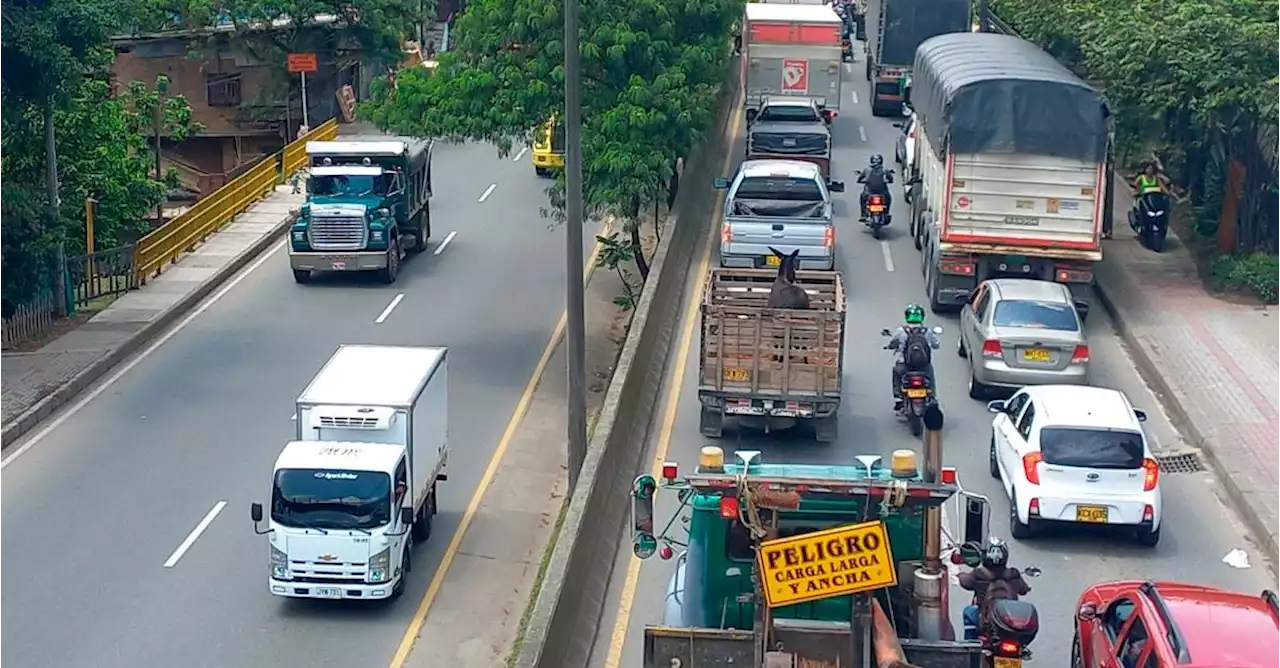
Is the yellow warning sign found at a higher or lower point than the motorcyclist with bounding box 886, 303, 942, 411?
higher

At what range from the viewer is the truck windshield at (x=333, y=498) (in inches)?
738

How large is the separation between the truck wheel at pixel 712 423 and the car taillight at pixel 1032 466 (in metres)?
4.47

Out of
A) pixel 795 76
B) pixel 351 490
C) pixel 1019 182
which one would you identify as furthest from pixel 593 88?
pixel 795 76

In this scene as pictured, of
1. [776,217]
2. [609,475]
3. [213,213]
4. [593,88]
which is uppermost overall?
[593,88]

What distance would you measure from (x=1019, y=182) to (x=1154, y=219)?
720 centimetres

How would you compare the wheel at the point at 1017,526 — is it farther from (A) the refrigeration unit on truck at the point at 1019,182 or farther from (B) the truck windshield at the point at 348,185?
(B) the truck windshield at the point at 348,185

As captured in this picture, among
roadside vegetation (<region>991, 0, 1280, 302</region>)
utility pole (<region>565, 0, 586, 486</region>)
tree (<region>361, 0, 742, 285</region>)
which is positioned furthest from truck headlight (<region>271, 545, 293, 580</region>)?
roadside vegetation (<region>991, 0, 1280, 302</region>)

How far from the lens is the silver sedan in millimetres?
22844

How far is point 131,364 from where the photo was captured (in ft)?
93.5

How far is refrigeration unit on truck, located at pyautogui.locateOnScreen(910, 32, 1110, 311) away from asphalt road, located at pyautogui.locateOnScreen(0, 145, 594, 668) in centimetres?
735

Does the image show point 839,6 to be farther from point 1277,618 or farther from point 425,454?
point 1277,618

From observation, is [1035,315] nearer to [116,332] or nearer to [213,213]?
[116,332]

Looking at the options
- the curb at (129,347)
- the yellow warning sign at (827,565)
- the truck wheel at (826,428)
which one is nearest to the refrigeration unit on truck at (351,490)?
the truck wheel at (826,428)

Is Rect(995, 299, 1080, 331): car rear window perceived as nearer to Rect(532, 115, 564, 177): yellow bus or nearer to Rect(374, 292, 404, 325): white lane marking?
Rect(532, 115, 564, 177): yellow bus
